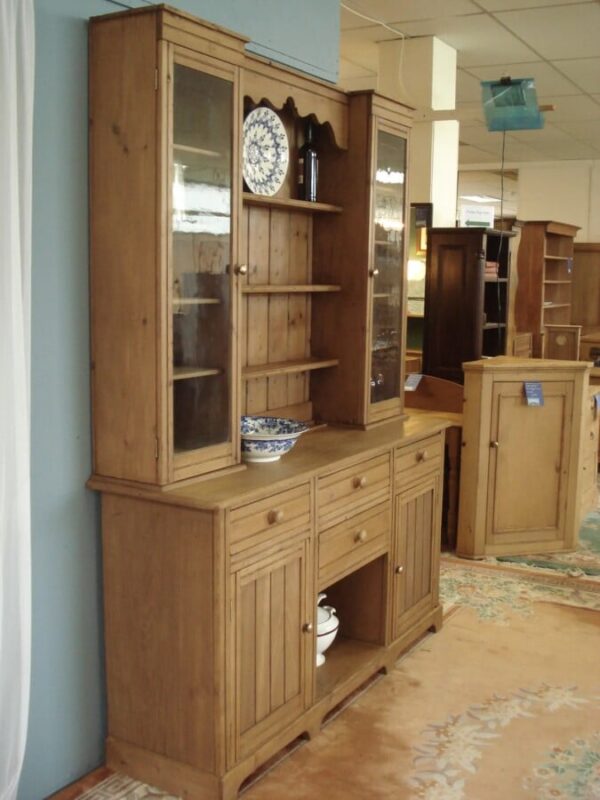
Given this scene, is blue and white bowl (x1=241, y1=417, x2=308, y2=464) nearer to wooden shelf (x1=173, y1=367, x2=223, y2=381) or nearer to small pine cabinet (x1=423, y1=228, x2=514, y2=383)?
wooden shelf (x1=173, y1=367, x2=223, y2=381)

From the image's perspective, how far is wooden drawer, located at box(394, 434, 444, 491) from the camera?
344cm

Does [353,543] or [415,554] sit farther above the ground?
[353,543]

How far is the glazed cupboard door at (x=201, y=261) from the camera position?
246cm

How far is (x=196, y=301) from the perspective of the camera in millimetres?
2576

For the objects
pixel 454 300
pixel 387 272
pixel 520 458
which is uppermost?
pixel 387 272

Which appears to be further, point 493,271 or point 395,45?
point 493,271

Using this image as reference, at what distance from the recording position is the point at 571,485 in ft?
16.0

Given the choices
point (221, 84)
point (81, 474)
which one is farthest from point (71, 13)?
point (81, 474)

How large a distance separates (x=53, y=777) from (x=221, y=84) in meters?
1.98

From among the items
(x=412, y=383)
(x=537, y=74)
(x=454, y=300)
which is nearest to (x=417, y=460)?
(x=412, y=383)

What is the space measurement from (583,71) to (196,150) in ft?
16.0

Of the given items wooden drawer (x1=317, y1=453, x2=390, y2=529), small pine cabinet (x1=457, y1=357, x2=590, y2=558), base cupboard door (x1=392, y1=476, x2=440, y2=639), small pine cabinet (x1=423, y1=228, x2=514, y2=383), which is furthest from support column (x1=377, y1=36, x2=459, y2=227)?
wooden drawer (x1=317, y1=453, x2=390, y2=529)

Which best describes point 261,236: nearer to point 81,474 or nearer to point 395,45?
point 81,474

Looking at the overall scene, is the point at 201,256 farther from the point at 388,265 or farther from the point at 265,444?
the point at 388,265
